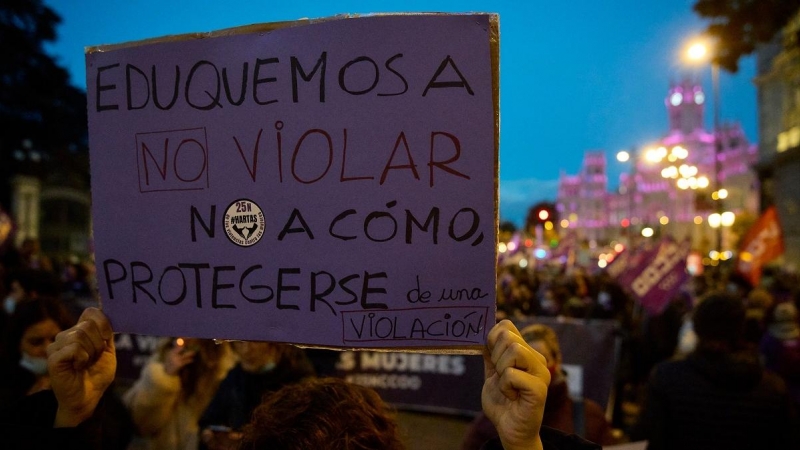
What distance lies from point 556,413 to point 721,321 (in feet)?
3.15

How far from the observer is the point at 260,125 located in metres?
1.90

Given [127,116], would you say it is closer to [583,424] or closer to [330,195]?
[330,195]

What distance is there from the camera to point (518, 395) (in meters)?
1.55

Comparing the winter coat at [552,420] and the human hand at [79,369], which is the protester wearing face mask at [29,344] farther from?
the winter coat at [552,420]

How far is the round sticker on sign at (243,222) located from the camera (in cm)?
190

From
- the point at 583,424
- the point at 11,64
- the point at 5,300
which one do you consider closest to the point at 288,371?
the point at 583,424

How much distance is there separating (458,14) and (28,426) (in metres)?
1.69

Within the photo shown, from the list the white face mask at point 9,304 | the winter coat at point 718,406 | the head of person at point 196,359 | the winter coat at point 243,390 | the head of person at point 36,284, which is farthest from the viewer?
the white face mask at point 9,304

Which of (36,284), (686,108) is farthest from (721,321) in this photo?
(686,108)

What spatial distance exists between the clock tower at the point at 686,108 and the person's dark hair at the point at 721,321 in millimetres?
123416

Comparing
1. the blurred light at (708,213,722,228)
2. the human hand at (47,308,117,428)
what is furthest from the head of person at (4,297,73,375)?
the blurred light at (708,213,722,228)

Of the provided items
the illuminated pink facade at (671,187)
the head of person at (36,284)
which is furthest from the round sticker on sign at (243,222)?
the illuminated pink facade at (671,187)

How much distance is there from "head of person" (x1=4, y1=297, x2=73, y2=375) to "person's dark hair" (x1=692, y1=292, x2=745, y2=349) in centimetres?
329

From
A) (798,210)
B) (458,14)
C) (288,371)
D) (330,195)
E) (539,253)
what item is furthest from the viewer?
(539,253)
